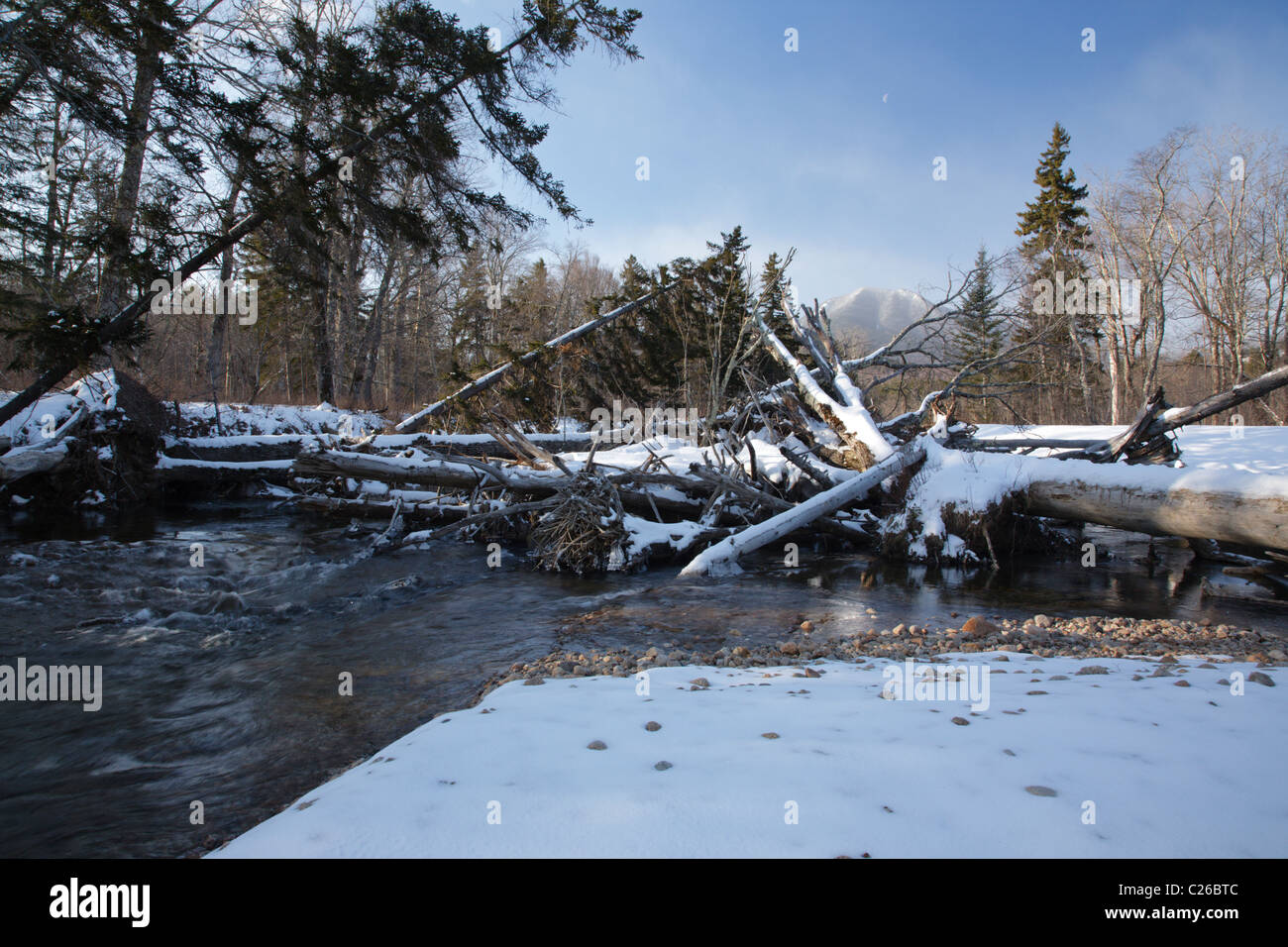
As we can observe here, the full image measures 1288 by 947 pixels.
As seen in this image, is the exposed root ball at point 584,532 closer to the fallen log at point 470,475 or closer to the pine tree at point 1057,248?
the fallen log at point 470,475

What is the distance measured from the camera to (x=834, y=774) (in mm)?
1891

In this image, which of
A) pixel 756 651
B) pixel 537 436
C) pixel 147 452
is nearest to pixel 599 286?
pixel 537 436

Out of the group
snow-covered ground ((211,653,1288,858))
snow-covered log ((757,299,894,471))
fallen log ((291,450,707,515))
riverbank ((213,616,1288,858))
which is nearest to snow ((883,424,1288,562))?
snow-covered log ((757,299,894,471))

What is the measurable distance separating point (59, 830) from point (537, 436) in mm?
12822

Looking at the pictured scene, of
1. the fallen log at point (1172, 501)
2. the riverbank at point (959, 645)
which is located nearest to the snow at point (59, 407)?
the riverbank at point (959, 645)

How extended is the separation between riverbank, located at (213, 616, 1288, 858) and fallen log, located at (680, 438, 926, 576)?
4.25m

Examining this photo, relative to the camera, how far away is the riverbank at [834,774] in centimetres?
153

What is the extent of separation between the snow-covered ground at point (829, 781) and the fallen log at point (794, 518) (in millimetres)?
4688

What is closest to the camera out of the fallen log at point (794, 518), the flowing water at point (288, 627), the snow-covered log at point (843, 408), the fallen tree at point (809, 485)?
the flowing water at point (288, 627)

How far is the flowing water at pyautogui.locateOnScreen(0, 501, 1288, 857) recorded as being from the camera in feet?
9.10

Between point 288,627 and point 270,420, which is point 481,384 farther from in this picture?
point 288,627

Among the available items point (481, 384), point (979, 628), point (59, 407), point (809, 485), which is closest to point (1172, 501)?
point (979, 628)

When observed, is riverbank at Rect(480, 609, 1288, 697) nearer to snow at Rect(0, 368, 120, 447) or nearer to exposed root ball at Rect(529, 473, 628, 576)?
exposed root ball at Rect(529, 473, 628, 576)

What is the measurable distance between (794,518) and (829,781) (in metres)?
6.07
